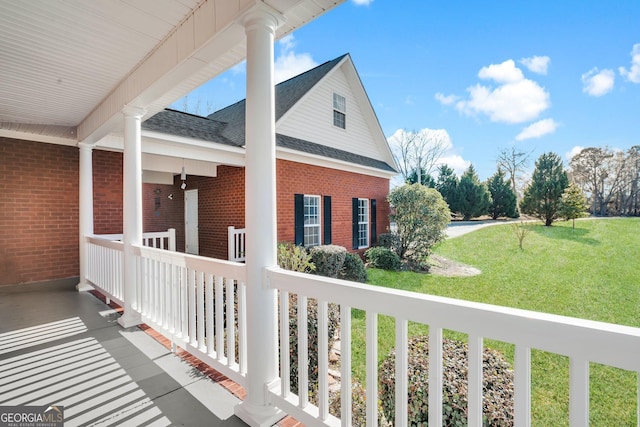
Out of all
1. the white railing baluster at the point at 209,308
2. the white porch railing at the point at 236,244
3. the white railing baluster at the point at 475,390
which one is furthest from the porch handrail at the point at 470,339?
the white porch railing at the point at 236,244

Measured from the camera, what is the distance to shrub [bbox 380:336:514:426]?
2051 millimetres

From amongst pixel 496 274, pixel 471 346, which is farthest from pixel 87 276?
pixel 496 274

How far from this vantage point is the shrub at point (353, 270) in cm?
779

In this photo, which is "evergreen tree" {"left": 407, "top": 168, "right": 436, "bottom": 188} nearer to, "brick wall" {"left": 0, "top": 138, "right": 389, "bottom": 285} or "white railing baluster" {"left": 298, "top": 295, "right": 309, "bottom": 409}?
"brick wall" {"left": 0, "top": 138, "right": 389, "bottom": 285}

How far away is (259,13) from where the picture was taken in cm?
197

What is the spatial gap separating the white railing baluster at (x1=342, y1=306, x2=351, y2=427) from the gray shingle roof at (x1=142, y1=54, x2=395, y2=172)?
18.7 ft

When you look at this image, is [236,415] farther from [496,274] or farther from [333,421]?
[496,274]

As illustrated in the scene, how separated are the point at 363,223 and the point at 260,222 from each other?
8662mm

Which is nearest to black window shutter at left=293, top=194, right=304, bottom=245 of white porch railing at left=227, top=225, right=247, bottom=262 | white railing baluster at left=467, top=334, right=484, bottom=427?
white porch railing at left=227, top=225, right=247, bottom=262

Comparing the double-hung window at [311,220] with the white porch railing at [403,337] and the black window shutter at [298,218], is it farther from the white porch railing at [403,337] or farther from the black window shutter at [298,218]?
the white porch railing at [403,337]

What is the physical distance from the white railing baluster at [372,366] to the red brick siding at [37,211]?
6979 mm

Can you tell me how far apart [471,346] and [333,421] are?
3.35 ft

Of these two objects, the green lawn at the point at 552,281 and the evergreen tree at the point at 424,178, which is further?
the evergreen tree at the point at 424,178

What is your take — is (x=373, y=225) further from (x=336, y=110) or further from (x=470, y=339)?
(x=470, y=339)
